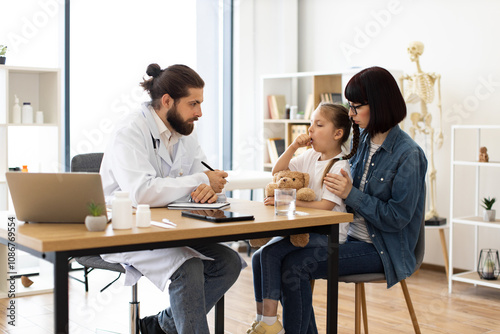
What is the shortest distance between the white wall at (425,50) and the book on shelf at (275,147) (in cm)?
29

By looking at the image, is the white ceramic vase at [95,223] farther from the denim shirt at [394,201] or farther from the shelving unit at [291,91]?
the shelving unit at [291,91]

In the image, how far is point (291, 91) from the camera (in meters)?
5.54

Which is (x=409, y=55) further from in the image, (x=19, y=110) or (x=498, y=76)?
(x=19, y=110)

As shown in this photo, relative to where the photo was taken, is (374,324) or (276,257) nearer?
(276,257)

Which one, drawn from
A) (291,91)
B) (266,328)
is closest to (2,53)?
(291,91)

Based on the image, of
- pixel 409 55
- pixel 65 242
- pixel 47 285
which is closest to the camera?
pixel 65 242

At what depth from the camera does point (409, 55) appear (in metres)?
4.66

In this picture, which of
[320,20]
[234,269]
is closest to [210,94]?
[320,20]

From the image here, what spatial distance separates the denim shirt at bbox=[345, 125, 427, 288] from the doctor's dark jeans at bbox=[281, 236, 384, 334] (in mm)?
64

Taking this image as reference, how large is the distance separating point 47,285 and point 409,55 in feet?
9.99

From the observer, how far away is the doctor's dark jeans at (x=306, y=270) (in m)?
2.38

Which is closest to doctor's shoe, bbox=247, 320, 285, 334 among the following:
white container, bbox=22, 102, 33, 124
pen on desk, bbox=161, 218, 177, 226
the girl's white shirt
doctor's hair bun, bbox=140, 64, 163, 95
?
the girl's white shirt

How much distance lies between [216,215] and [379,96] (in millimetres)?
857

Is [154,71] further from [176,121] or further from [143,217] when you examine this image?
[143,217]
